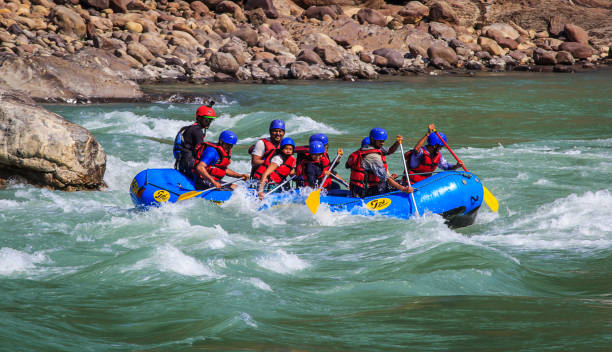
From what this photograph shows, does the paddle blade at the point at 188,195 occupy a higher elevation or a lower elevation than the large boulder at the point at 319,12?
lower

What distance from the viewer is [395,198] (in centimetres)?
789

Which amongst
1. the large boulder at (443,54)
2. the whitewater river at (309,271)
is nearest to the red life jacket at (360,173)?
the whitewater river at (309,271)

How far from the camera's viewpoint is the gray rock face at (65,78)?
17.0 metres

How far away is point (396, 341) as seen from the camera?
4188 millimetres

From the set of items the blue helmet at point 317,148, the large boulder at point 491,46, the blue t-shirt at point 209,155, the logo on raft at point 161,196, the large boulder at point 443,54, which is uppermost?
the large boulder at point 491,46

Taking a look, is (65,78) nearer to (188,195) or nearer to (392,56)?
(188,195)

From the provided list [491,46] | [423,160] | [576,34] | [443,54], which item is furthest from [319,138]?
[576,34]

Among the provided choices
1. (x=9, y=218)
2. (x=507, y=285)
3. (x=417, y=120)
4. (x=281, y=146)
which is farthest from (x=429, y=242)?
(x=417, y=120)

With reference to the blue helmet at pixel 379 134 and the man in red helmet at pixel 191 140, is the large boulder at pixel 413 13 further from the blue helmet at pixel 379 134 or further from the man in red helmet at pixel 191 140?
the blue helmet at pixel 379 134

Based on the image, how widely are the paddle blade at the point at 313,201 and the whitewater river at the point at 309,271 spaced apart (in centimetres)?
19

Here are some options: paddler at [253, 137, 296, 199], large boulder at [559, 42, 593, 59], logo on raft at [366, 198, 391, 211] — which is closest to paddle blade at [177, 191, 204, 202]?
paddler at [253, 137, 296, 199]

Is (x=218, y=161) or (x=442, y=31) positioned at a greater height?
(x=442, y=31)

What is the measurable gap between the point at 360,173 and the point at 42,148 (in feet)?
14.3

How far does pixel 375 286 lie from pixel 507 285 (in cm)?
113
